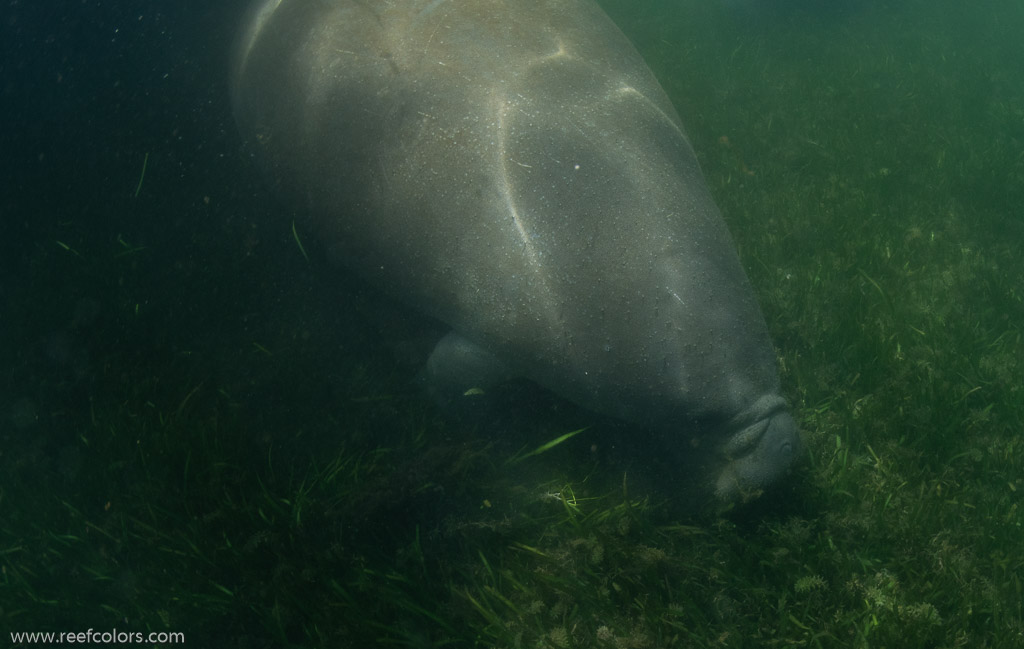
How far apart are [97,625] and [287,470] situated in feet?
3.65

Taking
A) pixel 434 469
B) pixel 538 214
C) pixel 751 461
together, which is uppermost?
pixel 538 214

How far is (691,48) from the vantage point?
1052 centimetres

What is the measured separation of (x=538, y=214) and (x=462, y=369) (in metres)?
0.96

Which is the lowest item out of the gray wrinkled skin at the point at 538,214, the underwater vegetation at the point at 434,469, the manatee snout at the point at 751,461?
the underwater vegetation at the point at 434,469

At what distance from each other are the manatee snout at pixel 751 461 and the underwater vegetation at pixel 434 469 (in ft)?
0.43

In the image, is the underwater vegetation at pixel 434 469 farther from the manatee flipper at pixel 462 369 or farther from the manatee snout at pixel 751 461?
the manatee flipper at pixel 462 369

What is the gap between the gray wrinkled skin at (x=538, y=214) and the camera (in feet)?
10.7

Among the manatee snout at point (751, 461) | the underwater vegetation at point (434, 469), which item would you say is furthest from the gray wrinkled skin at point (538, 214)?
the underwater vegetation at point (434, 469)

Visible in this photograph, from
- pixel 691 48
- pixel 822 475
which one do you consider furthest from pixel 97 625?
pixel 691 48

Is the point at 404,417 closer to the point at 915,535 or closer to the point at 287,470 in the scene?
the point at 287,470

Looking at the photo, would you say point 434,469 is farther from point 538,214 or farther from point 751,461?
point 751,461

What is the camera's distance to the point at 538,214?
10.9ft

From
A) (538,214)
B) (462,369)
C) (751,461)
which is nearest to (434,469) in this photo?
(462,369)

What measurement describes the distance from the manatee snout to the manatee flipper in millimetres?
1228
